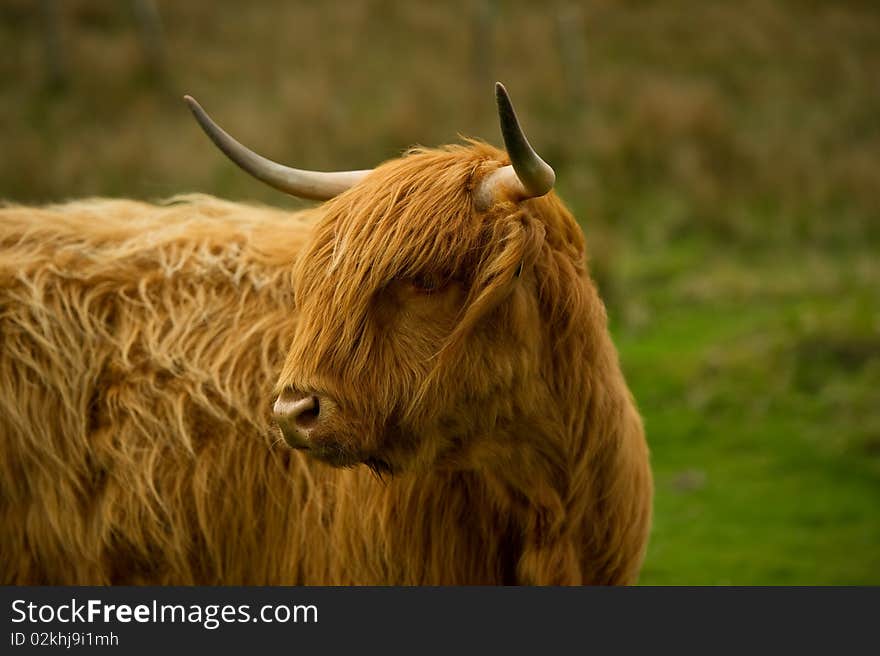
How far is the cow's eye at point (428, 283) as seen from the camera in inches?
108

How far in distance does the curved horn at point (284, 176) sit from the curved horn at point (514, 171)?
49 centimetres

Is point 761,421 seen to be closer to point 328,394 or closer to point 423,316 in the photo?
point 423,316

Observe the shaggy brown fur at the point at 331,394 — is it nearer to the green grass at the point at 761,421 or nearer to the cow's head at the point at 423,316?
the cow's head at the point at 423,316

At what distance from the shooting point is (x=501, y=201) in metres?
2.79

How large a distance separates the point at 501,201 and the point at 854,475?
4298 millimetres

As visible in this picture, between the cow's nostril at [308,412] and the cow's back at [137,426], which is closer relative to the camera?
the cow's nostril at [308,412]

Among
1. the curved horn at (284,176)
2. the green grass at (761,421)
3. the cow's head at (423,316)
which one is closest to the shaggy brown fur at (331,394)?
the cow's head at (423,316)

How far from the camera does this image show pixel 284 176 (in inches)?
122

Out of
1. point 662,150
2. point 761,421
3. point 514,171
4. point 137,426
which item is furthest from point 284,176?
point 662,150

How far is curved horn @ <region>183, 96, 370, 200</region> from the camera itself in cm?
308

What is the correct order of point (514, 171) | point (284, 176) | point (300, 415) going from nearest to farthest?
point (300, 415) < point (514, 171) < point (284, 176)

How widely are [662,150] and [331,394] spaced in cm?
954

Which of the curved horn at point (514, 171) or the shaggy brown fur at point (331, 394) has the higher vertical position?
the curved horn at point (514, 171)

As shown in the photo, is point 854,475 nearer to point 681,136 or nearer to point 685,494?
point 685,494
